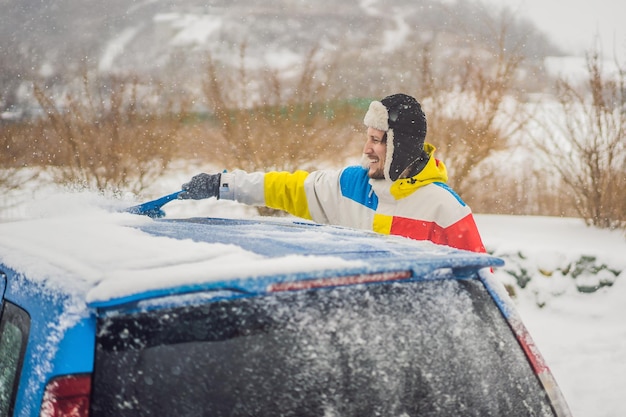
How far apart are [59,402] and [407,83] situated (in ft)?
30.1

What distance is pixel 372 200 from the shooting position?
3.81 metres

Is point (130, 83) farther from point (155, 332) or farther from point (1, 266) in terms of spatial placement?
point (155, 332)

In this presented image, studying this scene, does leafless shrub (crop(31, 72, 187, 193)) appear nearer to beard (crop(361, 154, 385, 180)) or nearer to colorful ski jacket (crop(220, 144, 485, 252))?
colorful ski jacket (crop(220, 144, 485, 252))

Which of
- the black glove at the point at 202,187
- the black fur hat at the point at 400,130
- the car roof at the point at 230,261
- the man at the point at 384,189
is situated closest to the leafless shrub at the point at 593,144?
the man at the point at 384,189

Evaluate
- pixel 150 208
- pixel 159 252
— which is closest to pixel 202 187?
pixel 150 208

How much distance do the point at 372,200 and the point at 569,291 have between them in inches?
178

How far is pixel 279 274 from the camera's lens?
132 centimetres

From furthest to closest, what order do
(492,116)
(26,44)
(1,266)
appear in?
(26,44) < (492,116) < (1,266)

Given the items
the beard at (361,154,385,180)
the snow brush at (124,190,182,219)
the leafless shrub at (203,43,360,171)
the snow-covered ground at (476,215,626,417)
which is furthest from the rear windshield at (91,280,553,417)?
the leafless shrub at (203,43,360,171)

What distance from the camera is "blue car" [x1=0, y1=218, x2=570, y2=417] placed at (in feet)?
4.04

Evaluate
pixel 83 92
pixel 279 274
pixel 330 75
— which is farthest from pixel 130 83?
pixel 279 274

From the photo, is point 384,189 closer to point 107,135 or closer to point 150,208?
point 150,208

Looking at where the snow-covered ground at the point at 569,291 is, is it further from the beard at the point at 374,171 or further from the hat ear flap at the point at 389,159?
the hat ear flap at the point at 389,159

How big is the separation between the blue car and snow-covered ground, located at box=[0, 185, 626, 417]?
2875 mm
